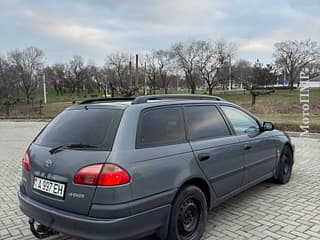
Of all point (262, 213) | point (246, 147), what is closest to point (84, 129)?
point (246, 147)

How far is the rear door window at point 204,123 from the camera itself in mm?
3371

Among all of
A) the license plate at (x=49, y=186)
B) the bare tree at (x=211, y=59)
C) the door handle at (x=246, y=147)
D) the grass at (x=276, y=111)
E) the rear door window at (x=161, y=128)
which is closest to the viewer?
the license plate at (x=49, y=186)

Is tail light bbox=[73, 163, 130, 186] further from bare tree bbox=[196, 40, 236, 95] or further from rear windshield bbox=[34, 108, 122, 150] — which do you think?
bare tree bbox=[196, 40, 236, 95]

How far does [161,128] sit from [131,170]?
642mm

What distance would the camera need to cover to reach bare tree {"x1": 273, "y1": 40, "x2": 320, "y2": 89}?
61594 mm

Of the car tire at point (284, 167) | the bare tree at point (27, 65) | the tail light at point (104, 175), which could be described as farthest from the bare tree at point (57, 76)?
the tail light at point (104, 175)

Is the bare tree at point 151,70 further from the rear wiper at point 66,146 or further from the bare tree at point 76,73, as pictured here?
the rear wiper at point 66,146

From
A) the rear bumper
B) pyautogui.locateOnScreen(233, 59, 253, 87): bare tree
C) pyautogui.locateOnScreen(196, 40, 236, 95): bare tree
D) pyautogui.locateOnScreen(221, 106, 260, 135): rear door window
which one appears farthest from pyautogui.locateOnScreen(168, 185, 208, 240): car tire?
pyautogui.locateOnScreen(233, 59, 253, 87): bare tree

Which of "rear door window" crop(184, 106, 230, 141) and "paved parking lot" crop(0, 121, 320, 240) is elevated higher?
"rear door window" crop(184, 106, 230, 141)

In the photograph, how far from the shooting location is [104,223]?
241 cm

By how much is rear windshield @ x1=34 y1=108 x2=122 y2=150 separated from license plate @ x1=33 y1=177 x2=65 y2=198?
367mm

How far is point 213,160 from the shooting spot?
3.38 m

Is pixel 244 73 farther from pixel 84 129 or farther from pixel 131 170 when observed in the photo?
pixel 131 170

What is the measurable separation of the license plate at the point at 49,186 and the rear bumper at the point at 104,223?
5.7 inches
